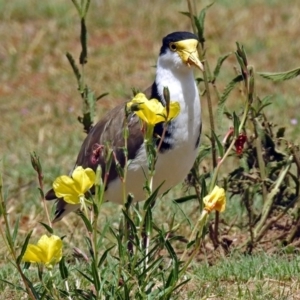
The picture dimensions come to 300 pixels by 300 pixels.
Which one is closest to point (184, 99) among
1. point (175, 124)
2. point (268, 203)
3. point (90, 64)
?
point (175, 124)

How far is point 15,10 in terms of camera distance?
9961 mm

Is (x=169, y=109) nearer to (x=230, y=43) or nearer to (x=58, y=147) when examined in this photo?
(x=58, y=147)

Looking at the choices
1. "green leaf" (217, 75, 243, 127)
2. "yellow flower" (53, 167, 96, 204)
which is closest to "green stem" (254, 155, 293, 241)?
"green leaf" (217, 75, 243, 127)

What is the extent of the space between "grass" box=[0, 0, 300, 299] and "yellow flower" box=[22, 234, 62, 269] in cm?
234

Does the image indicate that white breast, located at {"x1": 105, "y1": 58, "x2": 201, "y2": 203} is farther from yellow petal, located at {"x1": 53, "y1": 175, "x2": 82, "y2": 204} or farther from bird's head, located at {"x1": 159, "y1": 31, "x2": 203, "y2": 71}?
yellow petal, located at {"x1": 53, "y1": 175, "x2": 82, "y2": 204}

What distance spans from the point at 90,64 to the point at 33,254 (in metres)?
5.99

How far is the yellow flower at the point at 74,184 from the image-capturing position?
10.2ft

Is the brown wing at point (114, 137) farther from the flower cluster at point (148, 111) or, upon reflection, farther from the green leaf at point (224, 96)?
the flower cluster at point (148, 111)

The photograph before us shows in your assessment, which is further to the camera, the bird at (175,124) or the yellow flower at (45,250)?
the bird at (175,124)

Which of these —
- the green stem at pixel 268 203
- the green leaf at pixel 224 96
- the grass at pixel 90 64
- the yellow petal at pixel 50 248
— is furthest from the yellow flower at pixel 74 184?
the grass at pixel 90 64

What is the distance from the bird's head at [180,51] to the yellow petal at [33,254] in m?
1.52

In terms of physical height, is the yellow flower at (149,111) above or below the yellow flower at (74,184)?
above

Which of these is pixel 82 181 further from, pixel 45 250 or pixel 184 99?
pixel 184 99

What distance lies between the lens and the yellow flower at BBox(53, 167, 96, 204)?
3.12 m
